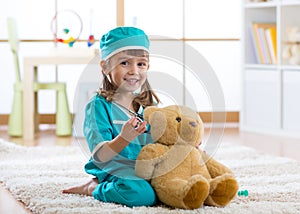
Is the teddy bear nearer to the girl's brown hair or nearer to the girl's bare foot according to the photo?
the girl's brown hair

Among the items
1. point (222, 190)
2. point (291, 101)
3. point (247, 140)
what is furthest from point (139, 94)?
point (291, 101)

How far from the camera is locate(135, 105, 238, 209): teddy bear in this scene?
1877mm

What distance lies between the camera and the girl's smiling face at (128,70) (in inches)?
79.2

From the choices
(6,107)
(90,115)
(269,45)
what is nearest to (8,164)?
(90,115)

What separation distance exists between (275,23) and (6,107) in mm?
1691

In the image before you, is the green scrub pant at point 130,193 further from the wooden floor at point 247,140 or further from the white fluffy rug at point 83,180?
the wooden floor at point 247,140

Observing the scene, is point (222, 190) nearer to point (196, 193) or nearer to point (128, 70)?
point (196, 193)

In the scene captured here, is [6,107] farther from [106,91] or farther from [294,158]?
[106,91]

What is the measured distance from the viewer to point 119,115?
6.73ft

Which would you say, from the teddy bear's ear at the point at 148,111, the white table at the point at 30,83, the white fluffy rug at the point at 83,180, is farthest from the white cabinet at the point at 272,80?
the teddy bear's ear at the point at 148,111

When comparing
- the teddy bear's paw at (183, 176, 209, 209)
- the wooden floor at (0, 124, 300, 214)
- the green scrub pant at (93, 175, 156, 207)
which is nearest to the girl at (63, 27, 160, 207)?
the green scrub pant at (93, 175, 156, 207)

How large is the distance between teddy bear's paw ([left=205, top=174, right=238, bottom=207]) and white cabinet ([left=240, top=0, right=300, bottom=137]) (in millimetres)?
1894

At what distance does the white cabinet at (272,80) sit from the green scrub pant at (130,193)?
6.35 feet

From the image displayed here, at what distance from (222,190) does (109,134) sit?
363 millimetres
